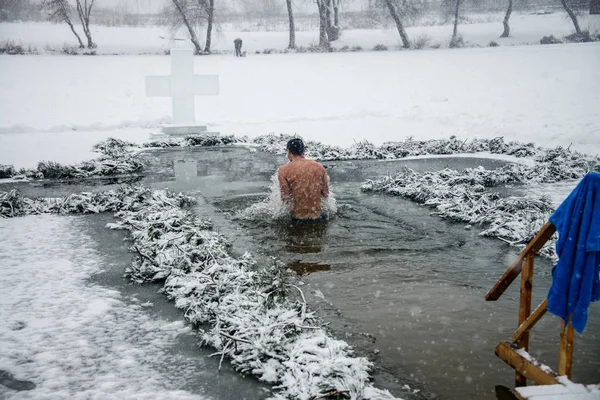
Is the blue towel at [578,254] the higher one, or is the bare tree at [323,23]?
the bare tree at [323,23]

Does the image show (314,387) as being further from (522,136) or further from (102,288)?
(522,136)

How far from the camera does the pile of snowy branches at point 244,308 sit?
143 inches

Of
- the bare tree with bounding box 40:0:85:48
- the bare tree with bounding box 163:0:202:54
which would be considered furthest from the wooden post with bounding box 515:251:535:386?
the bare tree with bounding box 40:0:85:48

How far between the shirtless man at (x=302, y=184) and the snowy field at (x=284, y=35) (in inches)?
1466

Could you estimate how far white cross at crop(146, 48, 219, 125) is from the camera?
16047 millimetres

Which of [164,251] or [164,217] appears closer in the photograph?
[164,251]

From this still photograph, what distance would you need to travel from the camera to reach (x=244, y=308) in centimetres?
462

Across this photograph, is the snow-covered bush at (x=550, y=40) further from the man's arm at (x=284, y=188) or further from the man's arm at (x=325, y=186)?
the man's arm at (x=284, y=188)

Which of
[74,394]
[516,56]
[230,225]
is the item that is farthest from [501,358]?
[516,56]

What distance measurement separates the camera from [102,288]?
534cm

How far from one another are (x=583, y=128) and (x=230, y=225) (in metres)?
11.9

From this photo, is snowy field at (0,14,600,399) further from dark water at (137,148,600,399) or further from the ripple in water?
the ripple in water

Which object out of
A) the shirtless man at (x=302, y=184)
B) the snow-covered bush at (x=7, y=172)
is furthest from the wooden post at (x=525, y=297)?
the snow-covered bush at (x=7, y=172)

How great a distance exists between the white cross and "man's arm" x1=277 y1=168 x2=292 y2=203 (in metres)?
9.36
